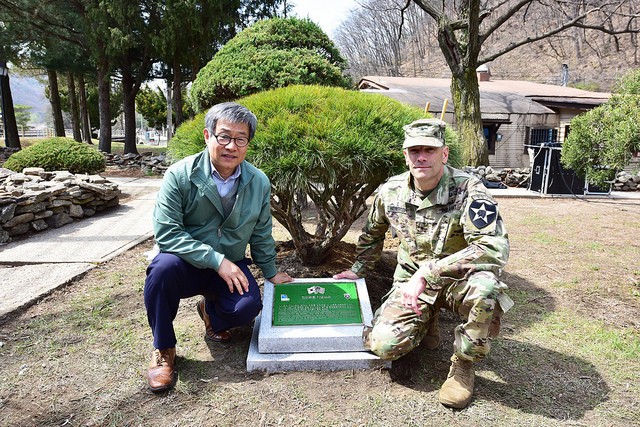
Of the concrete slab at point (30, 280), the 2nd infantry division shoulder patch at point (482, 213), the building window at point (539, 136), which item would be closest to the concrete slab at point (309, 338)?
the 2nd infantry division shoulder patch at point (482, 213)

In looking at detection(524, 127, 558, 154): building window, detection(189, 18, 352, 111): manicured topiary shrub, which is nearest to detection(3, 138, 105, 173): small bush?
detection(189, 18, 352, 111): manicured topiary shrub

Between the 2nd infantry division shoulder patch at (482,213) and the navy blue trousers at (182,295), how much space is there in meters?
1.24

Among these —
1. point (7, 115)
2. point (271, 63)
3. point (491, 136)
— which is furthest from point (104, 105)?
point (491, 136)

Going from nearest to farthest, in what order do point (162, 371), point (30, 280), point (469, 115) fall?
point (162, 371) < point (30, 280) < point (469, 115)

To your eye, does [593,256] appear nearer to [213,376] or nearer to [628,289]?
[628,289]

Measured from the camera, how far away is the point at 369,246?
9.27ft

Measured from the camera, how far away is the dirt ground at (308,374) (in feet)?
7.06

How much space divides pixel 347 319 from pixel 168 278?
101 cm

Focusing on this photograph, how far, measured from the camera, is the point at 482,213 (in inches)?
90.3

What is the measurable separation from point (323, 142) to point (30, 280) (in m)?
2.96

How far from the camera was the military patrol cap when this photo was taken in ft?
7.69

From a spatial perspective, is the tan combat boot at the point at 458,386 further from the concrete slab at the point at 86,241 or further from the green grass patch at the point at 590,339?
the concrete slab at the point at 86,241

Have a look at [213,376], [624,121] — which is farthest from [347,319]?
[624,121]

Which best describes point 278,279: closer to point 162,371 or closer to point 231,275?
point 231,275
